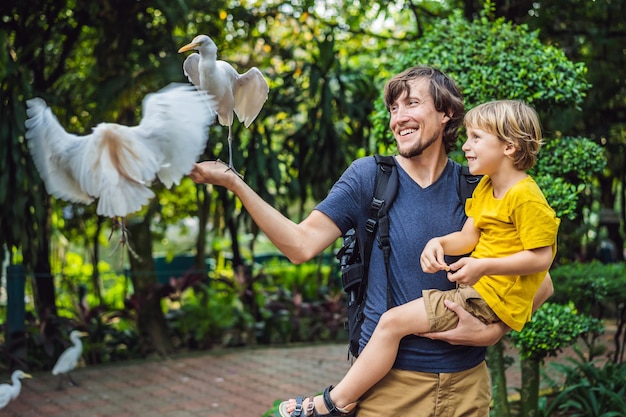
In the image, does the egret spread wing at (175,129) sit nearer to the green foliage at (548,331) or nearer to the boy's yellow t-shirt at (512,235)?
the boy's yellow t-shirt at (512,235)

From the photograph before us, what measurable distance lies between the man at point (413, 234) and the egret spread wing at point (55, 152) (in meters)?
0.42

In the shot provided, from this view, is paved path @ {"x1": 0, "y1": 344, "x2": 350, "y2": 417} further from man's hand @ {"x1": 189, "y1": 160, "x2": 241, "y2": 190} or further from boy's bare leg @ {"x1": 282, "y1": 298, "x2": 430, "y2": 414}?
man's hand @ {"x1": 189, "y1": 160, "x2": 241, "y2": 190}

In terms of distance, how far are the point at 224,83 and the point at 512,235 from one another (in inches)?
38.0

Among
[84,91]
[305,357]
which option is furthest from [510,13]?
[84,91]

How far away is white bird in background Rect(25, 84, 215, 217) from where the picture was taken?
204cm

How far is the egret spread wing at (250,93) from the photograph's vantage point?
2488 millimetres

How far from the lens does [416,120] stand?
2357 mm

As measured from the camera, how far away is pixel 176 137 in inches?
80.4

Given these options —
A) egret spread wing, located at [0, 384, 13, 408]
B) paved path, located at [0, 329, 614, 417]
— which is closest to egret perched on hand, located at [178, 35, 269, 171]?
paved path, located at [0, 329, 614, 417]

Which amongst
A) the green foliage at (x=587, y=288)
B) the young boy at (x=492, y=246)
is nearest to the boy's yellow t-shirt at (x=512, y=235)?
the young boy at (x=492, y=246)

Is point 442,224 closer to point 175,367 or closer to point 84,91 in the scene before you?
point 175,367

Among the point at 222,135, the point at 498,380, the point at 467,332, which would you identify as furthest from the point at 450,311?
the point at 222,135

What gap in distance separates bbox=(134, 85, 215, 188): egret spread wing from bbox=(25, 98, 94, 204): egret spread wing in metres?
0.23

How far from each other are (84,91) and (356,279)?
591 centimetres
